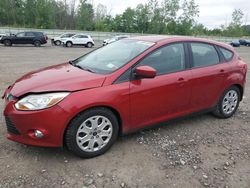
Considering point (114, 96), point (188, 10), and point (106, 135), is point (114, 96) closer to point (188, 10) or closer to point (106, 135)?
point (106, 135)

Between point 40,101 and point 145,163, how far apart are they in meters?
1.49

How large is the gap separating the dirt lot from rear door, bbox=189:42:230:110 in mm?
558

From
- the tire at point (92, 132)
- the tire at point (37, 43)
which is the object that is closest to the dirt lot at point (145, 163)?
the tire at point (92, 132)

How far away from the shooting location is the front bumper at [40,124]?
2.93 meters

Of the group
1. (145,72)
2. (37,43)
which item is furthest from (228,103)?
(37,43)

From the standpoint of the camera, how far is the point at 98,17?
7044cm

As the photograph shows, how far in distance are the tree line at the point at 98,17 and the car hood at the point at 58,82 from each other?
6080 cm

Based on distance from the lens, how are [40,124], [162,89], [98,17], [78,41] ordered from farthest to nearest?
[98,17] → [78,41] → [162,89] → [40,124]

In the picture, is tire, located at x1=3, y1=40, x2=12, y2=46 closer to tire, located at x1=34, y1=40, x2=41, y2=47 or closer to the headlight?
tire, located at x1=34, y1=40, x2=41, y2=47

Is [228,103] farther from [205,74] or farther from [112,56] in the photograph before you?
[112,56]

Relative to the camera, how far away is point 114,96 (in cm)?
324

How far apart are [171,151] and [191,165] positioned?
382 mm

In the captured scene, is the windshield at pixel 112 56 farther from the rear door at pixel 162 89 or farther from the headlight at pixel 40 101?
the headlight at pixel 40 101

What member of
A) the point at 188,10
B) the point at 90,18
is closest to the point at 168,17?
the point at 188,10
